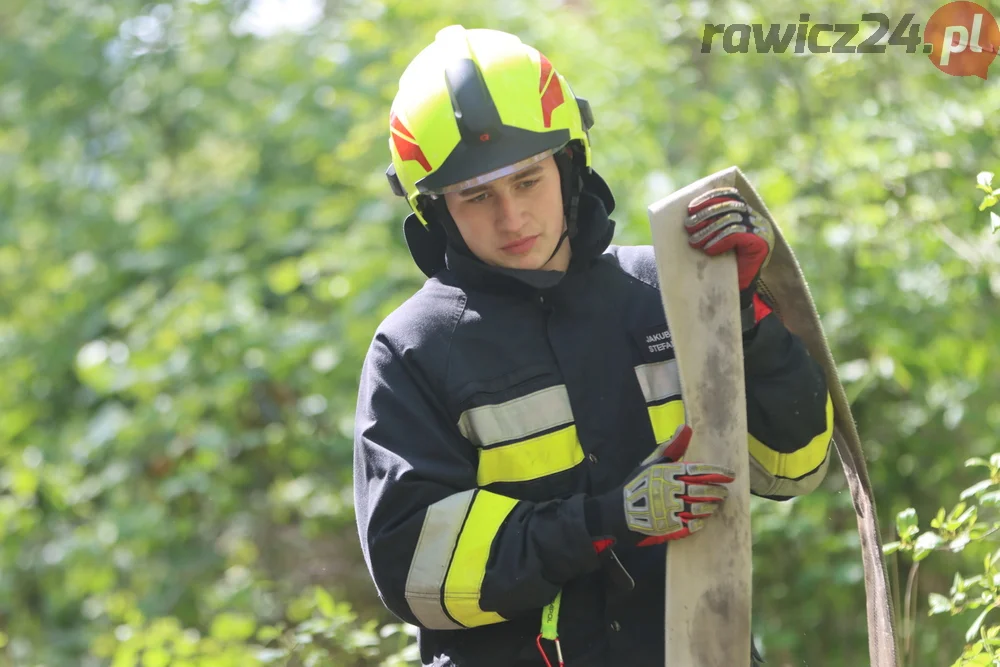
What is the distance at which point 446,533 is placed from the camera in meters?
2.23

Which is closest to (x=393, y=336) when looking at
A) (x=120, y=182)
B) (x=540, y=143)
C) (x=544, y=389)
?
(x=544, y=389)

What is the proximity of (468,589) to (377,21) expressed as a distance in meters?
4.88

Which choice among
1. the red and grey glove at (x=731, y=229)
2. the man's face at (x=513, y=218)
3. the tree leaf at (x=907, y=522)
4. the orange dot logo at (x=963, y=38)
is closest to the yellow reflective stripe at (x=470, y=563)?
the man's face at (x=513, y=218)

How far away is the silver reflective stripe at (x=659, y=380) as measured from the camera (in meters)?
2.43

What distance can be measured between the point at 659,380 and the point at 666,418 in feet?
0.27

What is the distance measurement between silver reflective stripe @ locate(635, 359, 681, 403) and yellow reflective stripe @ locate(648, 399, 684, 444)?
0.02m

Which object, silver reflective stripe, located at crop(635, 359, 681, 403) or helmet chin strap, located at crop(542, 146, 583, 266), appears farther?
helmet chin strap, located at crop(542, 146, 583, 266)

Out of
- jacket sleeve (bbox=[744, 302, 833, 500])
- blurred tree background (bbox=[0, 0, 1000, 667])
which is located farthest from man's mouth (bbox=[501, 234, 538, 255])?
blurred tree background (bbox=[0, 0, 1000, 667])

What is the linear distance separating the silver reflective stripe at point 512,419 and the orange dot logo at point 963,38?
2746mm

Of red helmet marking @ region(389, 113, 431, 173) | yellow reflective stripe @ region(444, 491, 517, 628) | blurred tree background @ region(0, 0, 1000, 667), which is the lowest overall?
blurred tree background @ region(0, 0, 1000, 667)

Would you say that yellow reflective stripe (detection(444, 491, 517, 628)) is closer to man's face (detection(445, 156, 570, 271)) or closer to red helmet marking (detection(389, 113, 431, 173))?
man's face (detection(445, 156, 570, 271))

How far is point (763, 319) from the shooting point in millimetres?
2396

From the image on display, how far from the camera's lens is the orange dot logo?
14.0ft

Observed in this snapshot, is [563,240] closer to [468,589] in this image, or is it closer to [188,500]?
[468,589]
